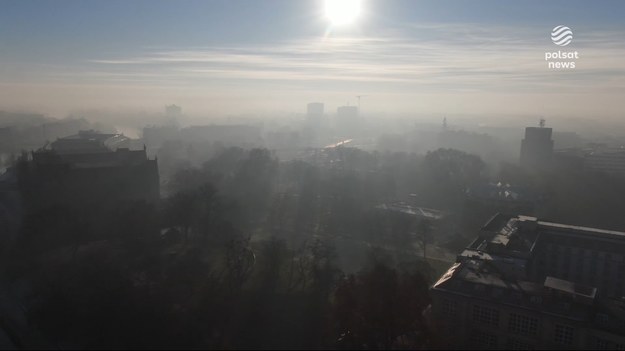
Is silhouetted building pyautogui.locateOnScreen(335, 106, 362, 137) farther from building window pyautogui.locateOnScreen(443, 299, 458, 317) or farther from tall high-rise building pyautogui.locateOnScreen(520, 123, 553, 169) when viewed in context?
building window pyautogui.locateOnScreen(443, 299, 458, 317)

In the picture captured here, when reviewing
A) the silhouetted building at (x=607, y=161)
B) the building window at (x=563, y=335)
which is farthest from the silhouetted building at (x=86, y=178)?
the silhouetted building at (x=607, y=161)

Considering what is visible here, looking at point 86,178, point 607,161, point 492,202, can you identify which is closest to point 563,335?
point 492,202

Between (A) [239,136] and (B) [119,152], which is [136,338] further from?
(A) [239,136]

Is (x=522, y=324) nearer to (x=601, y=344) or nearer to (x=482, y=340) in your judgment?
(x=482, y=340)

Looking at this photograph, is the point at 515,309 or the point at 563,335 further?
the point at 515,309

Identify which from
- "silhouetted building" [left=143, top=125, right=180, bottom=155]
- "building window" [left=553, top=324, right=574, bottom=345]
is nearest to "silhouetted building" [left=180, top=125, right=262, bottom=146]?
"silhouetted building" [left=143, top=125, right=180, bottom=155]

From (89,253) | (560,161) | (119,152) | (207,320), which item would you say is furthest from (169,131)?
(207,320)

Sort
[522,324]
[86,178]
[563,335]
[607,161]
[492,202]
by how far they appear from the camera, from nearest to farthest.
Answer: [563,335], [522,324], [86,178], [492,202], [607,161]
